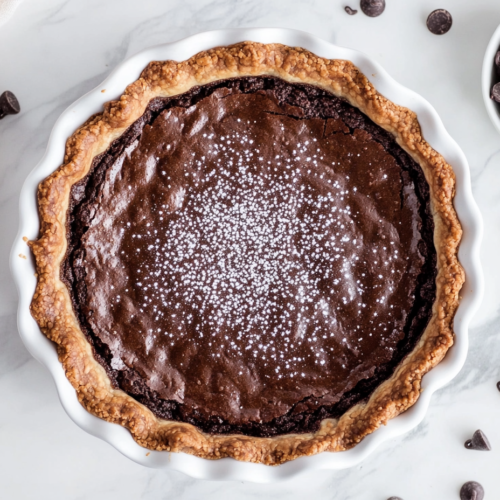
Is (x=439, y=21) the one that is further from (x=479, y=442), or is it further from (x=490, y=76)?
(x=479, y=442)

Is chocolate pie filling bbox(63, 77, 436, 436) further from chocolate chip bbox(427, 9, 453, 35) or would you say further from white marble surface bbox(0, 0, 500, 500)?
chocolate chip bbox(427, 9, 453, 35)

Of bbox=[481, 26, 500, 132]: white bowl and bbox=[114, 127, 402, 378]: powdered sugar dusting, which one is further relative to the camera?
bbox=[481, 26, 500, 132]: white bowl

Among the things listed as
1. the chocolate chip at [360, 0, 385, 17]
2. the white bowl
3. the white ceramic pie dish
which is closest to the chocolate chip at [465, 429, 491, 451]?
the white ceramic pie dish

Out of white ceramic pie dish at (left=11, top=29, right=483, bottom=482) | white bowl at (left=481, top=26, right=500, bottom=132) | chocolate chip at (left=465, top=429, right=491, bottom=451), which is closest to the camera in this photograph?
white ceramic pie dish at (left=11, top=29, right=483, bottom=482)

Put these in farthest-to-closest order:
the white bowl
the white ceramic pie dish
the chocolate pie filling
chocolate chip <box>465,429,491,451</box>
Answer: chocolate chip <box>465,429,491,451</box> < the white bowl < the chocolate pie filling < the white ceramic pie dish

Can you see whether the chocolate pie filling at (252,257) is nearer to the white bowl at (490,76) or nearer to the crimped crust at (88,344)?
the crimped crust at (88,344)

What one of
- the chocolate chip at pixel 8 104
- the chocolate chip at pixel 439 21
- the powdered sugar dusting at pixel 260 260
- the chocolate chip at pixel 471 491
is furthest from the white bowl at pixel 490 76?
the chocolate chip at pixel 8 104
